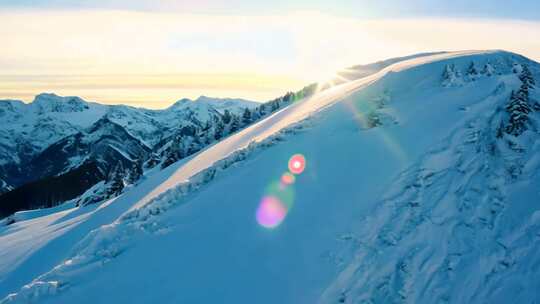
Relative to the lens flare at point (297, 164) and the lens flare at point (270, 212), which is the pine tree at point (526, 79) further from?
the lens flare at point (270, 212)

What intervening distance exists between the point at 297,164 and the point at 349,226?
17.6 ft

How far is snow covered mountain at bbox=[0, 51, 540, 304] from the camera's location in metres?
12.6

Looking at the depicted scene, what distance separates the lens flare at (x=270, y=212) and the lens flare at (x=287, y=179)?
1101mm

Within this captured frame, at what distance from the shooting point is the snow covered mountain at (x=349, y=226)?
12578mm

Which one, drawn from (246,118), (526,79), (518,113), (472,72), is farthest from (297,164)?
(246,118)

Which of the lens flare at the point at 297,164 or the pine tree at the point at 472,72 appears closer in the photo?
the lens flare at the point at 297,164

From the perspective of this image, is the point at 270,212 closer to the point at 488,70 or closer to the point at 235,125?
the point at 488,70

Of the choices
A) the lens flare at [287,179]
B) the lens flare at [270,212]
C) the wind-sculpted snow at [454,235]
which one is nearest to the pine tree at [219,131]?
the lens flare at [287,179]

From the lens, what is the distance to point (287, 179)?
716 inches

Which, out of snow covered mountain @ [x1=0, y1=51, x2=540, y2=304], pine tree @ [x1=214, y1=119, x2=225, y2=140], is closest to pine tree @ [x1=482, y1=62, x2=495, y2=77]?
snow covered mountain @ [x1=0, y1=51, x2=540, y2=304]

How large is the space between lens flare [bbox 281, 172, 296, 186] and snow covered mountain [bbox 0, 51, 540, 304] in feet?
0.29

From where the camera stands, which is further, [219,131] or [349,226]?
[219,131]

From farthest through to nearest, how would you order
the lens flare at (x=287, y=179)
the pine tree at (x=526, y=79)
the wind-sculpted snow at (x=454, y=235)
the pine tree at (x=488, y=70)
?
the pine tree at (x=488, y=70), the pine tree at (x=526, y=79), the lens flare at (x=287, y=179), the wind-sculpted snow at (x=454, y=235)

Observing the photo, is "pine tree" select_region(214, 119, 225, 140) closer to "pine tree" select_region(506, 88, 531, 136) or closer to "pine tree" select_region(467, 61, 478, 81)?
"pine tree" select_region(467, 61, 478, 81)
